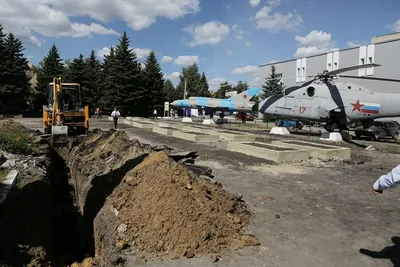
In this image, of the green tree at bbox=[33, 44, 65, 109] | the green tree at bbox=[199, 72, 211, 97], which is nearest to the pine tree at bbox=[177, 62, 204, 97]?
the green tree at bbox=[199, 72, 211, 97]

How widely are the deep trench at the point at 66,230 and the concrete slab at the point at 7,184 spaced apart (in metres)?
1.16

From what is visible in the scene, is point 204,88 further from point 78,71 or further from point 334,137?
point 334,137

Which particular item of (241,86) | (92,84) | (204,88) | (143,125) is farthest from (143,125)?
(241,86)

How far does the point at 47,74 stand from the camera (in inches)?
2140

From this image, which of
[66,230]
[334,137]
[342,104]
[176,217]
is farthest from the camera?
[342,104]

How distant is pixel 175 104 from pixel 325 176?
35.3 metres

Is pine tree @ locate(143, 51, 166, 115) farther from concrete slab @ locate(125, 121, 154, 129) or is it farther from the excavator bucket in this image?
the excavator bucket

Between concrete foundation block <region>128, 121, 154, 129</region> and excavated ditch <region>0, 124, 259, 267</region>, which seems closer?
excavated ditch <region>0, 124, 259, 267</region>

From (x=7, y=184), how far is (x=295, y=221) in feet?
20.3

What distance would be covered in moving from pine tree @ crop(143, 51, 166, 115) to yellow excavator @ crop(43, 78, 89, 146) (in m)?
35.2

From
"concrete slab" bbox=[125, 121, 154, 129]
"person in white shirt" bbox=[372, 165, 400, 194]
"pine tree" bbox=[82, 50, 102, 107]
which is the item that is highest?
"pine tree" bbox=[82, 50, 102, 107]

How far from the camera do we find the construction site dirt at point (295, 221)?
15.0ft

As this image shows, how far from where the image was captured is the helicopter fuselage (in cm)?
2152

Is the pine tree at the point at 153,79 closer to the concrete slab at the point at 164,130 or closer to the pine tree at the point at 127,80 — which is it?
the pine tree at the point at 127,80
